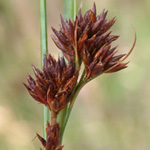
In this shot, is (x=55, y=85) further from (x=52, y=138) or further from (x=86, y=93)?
(x=86, y=93)

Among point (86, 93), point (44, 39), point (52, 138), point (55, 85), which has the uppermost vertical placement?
point (86, 93)

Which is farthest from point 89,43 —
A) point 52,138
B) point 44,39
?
point 52,138

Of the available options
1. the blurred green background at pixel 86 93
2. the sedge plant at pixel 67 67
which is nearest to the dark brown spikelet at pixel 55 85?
the sedge plant at pixel 67 67

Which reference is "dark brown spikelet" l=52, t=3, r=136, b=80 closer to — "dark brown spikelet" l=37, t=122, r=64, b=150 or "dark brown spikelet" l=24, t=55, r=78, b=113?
"dark brown spikelet" l=24, t=55, r=78, b=113

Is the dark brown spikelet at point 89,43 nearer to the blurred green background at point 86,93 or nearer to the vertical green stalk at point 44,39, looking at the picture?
the vertical green stalk at point 44,39

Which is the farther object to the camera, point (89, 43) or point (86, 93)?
point (86, 93)

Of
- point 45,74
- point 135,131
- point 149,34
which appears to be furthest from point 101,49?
point 149,34

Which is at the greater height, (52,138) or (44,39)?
(44,39)
